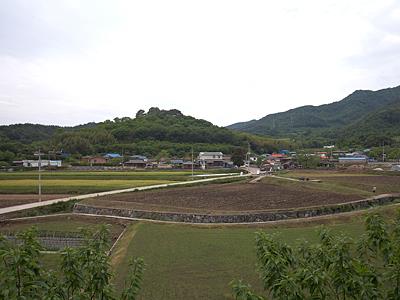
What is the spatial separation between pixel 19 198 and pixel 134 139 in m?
90.6

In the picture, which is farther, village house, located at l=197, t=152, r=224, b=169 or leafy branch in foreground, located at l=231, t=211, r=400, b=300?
village house, located at l=197, t=152, r=224, b=169

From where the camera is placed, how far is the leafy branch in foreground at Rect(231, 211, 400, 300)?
5.82 meters

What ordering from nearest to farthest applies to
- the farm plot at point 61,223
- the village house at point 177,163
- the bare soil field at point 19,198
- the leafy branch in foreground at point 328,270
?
the leafy branch in foreground at point 328,270 → the farm plot at point 61,223 → the bare soil field at point 19,198 → the village house at point 177,163

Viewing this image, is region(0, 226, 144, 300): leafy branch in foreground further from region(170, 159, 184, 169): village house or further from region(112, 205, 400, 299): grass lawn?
region(170, 159, 184, 169): village house

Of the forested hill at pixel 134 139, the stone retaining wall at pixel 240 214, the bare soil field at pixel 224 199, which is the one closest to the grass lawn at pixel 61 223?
the stone retaining wall at pixel 240 214

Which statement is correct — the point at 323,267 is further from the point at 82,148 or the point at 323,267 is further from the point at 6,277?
the point at 82,148

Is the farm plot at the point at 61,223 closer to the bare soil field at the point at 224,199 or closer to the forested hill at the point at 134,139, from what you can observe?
the bare soil field at the point at 224,199

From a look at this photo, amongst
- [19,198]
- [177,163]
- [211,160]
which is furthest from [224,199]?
[211,160]

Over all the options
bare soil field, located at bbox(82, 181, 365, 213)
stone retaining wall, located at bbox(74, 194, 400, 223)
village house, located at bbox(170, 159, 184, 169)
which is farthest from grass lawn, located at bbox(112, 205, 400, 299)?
village house, located at bbox(170, 159, 184, 169)

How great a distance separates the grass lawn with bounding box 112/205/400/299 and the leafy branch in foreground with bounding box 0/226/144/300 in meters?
5.16

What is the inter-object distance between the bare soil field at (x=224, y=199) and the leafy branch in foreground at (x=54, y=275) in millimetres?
23316

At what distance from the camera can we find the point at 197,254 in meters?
17.6

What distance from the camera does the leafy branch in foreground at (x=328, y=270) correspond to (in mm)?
5816

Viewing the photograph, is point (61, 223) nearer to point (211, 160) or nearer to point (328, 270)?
point (328, 270)
